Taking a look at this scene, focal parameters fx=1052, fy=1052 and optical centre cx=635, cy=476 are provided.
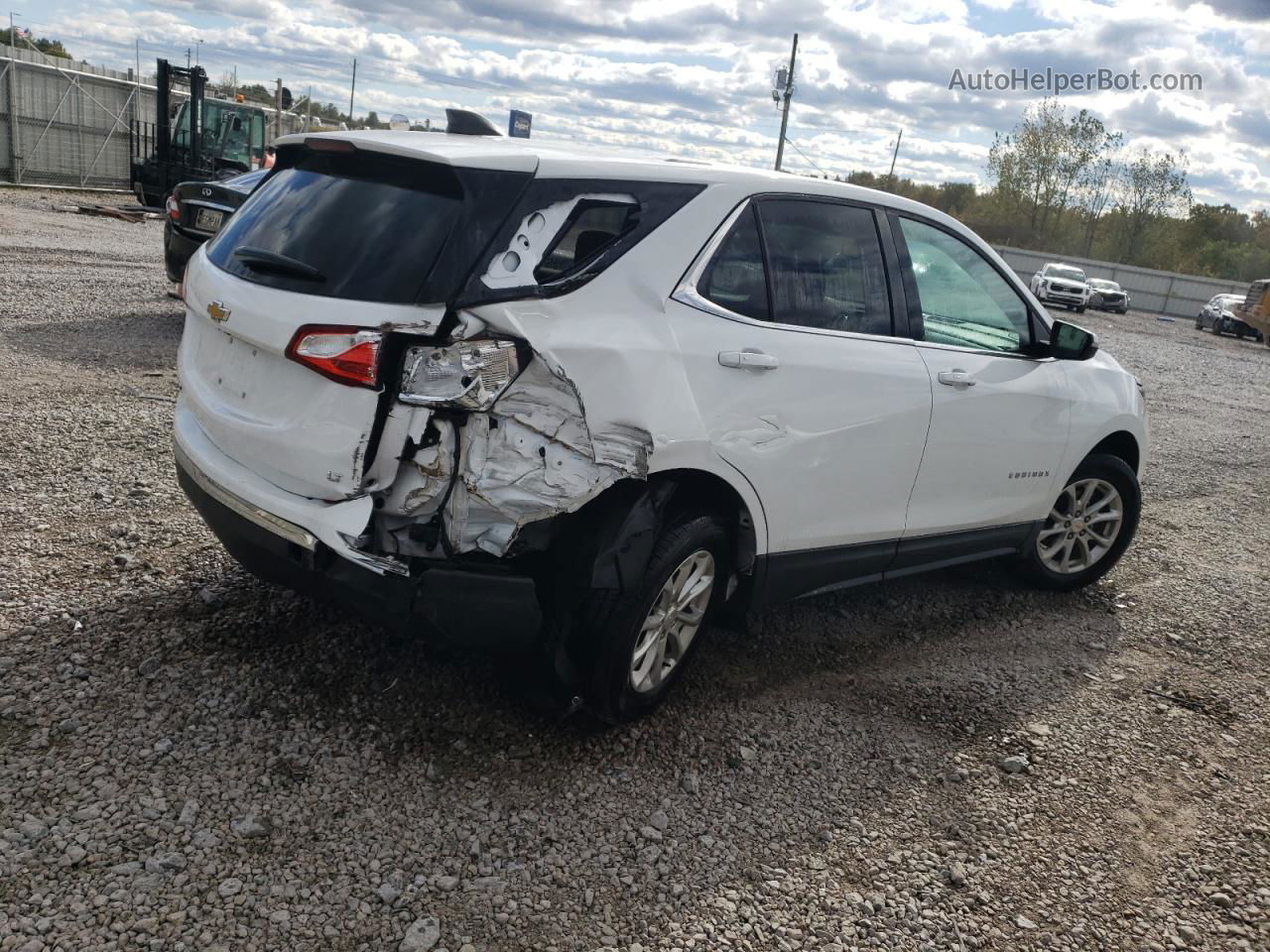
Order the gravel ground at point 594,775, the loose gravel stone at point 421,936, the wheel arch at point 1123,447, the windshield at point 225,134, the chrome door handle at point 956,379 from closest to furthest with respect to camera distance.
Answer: the loose gravel stone at point 421,936, the gravel ground at point 594,775, the chrome door handle at point 956,379, the wheel arch at point 1123,447, the windshield at point 225,134

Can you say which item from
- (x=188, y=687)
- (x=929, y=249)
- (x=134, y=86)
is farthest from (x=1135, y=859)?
(x=134, y=86)

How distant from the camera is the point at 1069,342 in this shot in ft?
16.2

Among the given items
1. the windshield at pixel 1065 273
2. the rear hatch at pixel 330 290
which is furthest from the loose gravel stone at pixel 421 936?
the windshield at pixel 1065 273

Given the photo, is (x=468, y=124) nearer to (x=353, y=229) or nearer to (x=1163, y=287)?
(x=353, y=229)

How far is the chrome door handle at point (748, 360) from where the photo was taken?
3.46 meters

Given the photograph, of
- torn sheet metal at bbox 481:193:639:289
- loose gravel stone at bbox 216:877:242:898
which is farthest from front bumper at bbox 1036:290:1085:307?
loose gravel stone at bbox 216:877:242:898

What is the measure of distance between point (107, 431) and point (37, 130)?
907 inches

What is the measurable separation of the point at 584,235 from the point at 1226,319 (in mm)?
37367

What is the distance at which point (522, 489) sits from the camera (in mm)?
3070

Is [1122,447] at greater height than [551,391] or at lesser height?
lesser

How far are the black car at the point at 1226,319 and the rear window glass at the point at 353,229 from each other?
35193mm

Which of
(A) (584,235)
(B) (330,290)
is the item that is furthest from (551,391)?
(B) (330,290)

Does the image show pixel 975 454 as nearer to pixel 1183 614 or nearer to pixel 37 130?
pixel 1183 614

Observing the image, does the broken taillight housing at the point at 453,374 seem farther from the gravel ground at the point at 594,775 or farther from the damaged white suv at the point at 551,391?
the gravel ground at the point at 594,775
